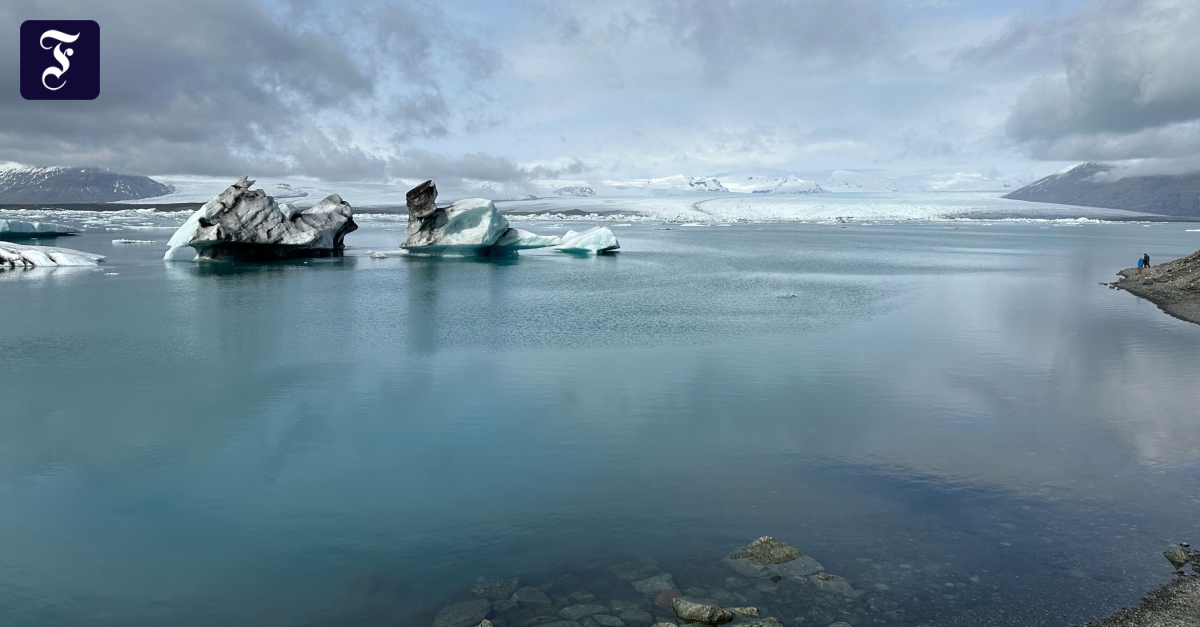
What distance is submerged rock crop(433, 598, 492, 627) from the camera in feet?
Answer: 14.7

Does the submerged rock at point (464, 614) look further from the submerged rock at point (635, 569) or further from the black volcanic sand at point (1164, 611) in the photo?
the black volcanic sand at point (1164, 611)

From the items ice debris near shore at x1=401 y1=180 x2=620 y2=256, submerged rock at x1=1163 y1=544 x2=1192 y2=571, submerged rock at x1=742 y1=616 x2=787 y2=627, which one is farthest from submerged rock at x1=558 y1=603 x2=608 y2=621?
ice debris near shore at x1=401 y1=180 x2=620 y2=256

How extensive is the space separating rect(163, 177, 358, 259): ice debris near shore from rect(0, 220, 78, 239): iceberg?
18.0 m

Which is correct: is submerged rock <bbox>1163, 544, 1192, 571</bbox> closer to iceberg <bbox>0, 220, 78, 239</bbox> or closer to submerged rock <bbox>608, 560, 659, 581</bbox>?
submerged rock <bbox>608, 560, 659, 581</bbox>

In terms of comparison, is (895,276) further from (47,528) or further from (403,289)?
(47,528)

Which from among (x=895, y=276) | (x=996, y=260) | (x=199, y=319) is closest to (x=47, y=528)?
(x=199, y=319)

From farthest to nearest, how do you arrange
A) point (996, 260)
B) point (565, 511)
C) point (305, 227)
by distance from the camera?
point (996, 260), point (305, 227), point (565, 511)

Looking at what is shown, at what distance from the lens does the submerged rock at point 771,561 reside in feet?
16.5

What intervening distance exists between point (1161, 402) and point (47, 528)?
1092 cm

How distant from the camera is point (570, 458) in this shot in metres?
7.29

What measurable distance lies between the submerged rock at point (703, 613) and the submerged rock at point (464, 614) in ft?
3.63

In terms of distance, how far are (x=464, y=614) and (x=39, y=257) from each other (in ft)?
85.8

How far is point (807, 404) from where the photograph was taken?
9.13 m

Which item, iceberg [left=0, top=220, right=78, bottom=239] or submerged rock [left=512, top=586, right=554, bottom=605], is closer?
submerged rock [left=512, top=586, right=554, bottom=605]
